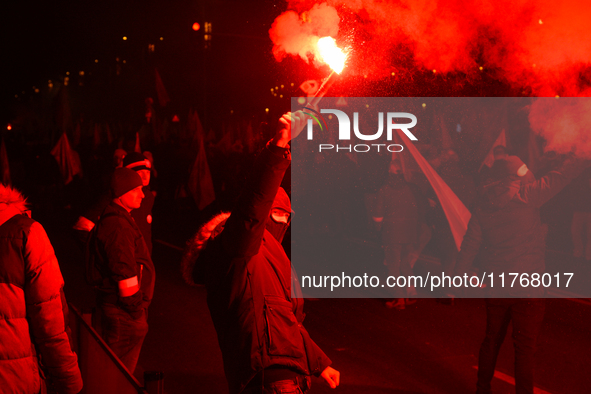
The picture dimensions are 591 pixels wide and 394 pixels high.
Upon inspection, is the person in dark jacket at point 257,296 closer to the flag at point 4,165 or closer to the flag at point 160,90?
the flag at point 4,165

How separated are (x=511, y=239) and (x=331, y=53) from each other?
2.38m

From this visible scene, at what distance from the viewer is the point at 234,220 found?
221 centimetres

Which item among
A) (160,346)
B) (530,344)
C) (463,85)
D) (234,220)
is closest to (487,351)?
(530,344)

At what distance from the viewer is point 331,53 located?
2.85 metres

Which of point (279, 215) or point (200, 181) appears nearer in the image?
point (279, 215)

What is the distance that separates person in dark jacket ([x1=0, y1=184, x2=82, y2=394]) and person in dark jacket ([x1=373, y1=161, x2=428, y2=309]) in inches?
228

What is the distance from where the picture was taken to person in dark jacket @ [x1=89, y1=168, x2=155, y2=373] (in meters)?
3.80

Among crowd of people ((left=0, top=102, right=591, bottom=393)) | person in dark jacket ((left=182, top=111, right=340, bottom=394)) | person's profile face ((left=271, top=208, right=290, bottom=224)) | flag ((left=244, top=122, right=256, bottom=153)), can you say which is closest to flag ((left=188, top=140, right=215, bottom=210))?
flag ((left=244, top=122, right=256, bottom=153))

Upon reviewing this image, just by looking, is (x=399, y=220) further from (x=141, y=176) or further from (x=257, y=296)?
(x=257, y=296)

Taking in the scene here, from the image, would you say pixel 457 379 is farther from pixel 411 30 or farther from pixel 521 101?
pixel 521 101

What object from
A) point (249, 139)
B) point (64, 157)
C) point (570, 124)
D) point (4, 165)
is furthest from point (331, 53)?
point (249, 139)

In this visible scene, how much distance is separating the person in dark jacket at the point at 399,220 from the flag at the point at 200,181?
7461 millimetres

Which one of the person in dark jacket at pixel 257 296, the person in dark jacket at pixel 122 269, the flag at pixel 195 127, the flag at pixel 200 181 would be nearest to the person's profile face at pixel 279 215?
the person in dark jacket at pixel 257 296

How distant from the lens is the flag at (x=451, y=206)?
7633mm
